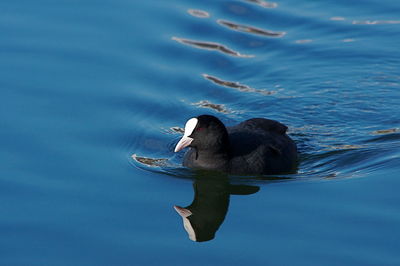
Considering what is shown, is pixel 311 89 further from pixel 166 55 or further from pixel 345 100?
pixel 166 55

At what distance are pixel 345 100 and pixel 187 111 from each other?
2.35 meters

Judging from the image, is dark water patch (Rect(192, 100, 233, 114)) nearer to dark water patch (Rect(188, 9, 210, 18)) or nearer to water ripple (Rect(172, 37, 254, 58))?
water ripple (Rect(172, 37, 254, 58))

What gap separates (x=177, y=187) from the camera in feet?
34.4

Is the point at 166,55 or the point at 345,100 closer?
the point at 345,100

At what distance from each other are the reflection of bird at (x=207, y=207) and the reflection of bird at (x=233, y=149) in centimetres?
26

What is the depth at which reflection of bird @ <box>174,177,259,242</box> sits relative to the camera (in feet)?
30.9

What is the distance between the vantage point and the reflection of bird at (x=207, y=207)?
9.43 metres

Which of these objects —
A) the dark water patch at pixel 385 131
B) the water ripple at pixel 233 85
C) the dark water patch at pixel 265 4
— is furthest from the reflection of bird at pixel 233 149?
the dark water patch at pixel 265 4

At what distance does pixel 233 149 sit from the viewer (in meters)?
11.0

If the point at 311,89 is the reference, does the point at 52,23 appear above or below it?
above

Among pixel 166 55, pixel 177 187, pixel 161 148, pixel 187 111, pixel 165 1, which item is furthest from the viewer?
pixel 165 1

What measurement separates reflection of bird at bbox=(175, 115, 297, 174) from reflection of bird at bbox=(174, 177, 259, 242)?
0.85 feet

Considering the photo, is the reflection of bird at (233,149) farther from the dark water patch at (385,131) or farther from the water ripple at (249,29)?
the water ripple at (249,29)

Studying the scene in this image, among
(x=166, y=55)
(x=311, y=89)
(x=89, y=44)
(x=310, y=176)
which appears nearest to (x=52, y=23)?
(x=89, y=44)
